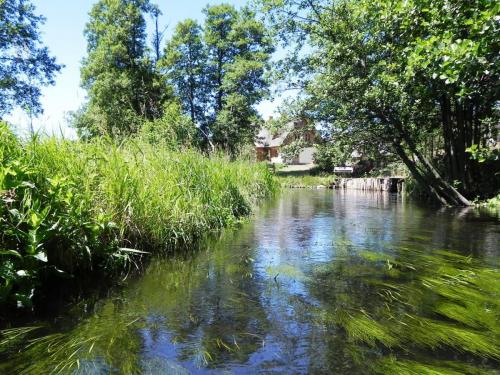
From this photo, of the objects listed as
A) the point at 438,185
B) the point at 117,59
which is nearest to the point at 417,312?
the point at 438,185

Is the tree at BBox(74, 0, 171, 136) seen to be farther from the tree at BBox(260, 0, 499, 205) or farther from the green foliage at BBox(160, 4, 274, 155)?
the tree at BBox(260, 0, 499, 205)

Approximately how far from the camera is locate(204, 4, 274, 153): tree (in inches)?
1492

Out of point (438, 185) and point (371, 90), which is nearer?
point (371, 90)

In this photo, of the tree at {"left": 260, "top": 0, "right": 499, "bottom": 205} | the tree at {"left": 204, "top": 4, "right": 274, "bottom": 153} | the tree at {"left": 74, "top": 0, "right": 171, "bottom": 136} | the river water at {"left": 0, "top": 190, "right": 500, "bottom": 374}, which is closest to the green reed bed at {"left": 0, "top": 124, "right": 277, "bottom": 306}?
the river water at {"left": 0, "top": 190, "right": 500, "bottom": 374}

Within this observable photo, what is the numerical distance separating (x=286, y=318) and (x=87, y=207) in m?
2.64

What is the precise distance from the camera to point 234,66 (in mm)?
39375

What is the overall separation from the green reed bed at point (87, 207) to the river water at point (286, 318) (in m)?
0.46

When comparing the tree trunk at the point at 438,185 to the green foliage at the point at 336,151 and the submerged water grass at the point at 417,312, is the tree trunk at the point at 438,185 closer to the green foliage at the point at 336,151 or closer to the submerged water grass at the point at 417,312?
the green foliage at the point at 336,151

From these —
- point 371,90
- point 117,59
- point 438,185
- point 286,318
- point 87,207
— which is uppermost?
point 117,59

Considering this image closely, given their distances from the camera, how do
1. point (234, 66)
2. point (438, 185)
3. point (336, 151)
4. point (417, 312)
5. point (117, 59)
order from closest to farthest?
point (417, 312), point (438, 185), point (336, 151), point (117, 59), point (234, 66)

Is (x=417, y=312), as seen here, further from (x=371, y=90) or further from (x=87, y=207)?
(x=371, y=90)

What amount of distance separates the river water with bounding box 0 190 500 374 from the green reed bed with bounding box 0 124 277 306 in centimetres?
46

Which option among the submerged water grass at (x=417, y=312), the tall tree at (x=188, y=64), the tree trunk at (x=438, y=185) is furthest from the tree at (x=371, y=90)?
the tall tree at (x=188, y=64)

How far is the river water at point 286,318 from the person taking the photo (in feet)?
9.77
